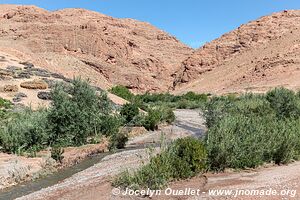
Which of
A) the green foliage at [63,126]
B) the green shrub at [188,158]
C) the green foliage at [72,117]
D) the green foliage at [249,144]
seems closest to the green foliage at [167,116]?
the green foliage at [63,126]

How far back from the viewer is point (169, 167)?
1023 cm

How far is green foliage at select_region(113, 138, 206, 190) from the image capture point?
31.8 ft

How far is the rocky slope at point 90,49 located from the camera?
268 feet

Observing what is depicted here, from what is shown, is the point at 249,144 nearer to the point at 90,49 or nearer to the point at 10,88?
the point at 10,88

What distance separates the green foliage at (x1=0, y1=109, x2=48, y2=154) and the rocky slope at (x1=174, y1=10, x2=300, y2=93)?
2081 inches

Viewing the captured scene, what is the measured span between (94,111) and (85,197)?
1218 centimetres

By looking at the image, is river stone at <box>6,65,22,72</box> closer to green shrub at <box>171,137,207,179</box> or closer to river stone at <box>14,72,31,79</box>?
river stone at <box>14,72,31,79</box>

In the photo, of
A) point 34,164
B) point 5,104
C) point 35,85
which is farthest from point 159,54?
point 34,164

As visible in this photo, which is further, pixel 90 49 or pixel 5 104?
pixel 90 49

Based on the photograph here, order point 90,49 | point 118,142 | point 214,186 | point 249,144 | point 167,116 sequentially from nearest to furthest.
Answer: point 214,186
point 249,144
point 118,142
point 167,116
point 90,49

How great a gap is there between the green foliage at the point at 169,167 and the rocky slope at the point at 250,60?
5855 centimetres

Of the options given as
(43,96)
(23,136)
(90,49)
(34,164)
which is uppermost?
(90,49)

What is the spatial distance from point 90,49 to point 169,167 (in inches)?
3105

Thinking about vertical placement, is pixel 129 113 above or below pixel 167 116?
above
